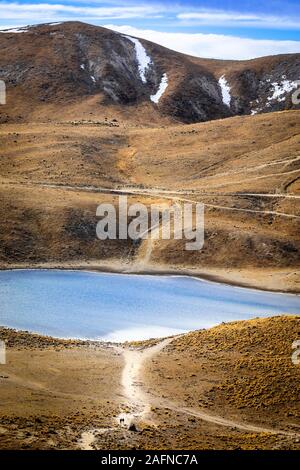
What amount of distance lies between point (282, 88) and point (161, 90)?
27.8 metres

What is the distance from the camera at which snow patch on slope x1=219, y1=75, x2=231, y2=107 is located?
529 ft

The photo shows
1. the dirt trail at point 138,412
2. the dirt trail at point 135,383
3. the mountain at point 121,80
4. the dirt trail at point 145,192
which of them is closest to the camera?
the dirt trail at point 138,412

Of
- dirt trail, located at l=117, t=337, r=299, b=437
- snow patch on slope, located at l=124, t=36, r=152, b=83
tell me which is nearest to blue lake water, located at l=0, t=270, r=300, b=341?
dirt trail, located at l=117, t=337, r=299, b=437

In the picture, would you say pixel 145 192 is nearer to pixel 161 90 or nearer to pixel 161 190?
pixel 161 190

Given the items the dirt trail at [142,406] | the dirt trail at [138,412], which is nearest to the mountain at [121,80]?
the dirt trail at [142,406]

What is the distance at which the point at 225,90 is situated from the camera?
165 metres

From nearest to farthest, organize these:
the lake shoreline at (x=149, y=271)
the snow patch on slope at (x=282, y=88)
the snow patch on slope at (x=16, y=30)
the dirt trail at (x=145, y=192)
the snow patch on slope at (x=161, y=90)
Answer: the lake shoreline at (x=149, y=271) → the dirt trail at (x=145, y=192) → the snow patch on slope at (x=161, y=90) → the snow patch on slope at (x=282, y=88) → the snow patch on slope at (x=16, y=30)

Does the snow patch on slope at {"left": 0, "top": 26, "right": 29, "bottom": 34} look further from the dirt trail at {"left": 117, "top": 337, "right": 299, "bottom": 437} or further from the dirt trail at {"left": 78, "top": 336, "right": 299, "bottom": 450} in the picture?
the dirt trail at {"left": 78, "top": 336, "right": 299, "bottom": 450}

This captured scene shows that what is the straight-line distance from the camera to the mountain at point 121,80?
5458 inches

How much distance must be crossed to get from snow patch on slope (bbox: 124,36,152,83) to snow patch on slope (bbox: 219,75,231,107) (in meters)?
17.6

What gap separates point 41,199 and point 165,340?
1527 inches

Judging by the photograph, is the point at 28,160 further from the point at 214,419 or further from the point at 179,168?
the point at 214,419

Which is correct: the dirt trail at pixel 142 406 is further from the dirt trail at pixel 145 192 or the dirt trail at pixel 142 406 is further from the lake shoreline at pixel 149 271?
the dirt trail at pixel 145 192

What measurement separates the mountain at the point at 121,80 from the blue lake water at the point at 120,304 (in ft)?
217
